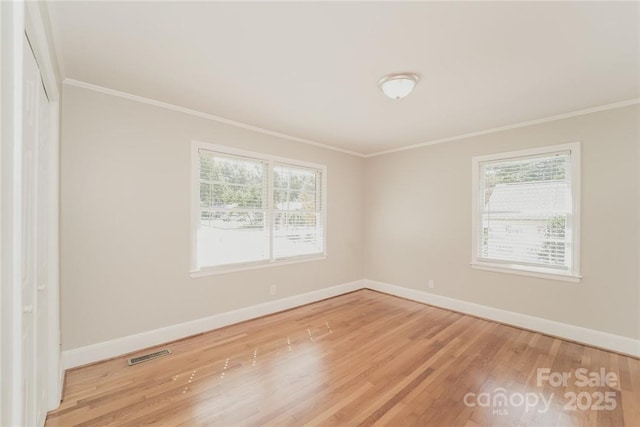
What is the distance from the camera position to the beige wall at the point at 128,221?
256cm

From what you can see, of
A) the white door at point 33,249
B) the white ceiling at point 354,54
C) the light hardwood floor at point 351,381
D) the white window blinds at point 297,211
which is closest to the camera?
the white door at point 33,249

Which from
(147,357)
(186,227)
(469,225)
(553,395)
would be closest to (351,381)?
(553,395)

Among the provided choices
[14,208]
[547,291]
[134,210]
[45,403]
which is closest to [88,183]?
[134,210]

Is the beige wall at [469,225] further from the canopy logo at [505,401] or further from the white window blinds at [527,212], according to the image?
the canopy logo at [505,401]

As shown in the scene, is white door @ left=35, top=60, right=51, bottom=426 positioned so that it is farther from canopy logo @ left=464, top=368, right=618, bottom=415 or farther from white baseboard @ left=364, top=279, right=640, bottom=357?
white baseboard @ left=364, top=279, right=640, bottom=357

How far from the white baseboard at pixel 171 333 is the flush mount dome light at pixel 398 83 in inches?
118

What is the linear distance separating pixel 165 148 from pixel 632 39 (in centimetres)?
388

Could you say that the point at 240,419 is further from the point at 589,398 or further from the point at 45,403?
the point at 589,398

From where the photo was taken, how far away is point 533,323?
346 centimetres

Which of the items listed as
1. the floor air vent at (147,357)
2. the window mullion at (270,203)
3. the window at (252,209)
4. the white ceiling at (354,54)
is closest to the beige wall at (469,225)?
the white ceiling at (354,54)

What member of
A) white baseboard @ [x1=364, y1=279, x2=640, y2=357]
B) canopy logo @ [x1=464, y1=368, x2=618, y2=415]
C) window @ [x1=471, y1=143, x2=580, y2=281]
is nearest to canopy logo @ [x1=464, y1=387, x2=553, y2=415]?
canopy logo @ [x1=464, y1=368, x2=618, y2=415]

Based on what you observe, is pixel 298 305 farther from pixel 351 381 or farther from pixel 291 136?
pixel 291 136

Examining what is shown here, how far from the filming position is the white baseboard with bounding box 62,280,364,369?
8.48ft

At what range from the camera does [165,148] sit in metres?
3.07
